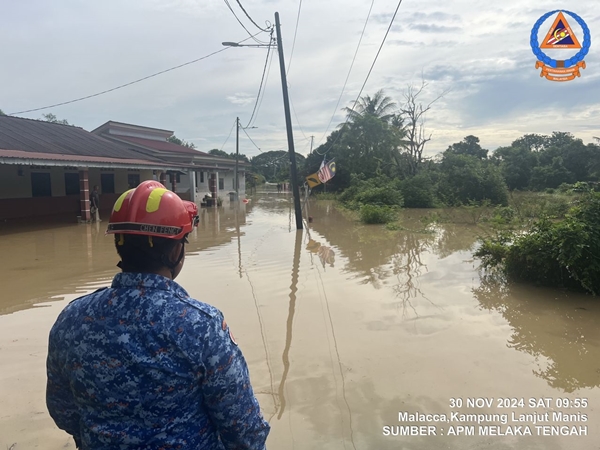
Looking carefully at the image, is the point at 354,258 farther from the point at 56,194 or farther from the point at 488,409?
the point at 56,194

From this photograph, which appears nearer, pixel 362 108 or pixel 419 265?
pixel 419 265

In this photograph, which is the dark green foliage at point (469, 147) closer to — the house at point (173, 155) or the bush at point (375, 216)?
the house at point (173, 155)

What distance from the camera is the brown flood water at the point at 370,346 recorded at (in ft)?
11.4

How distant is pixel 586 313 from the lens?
20.4 feet

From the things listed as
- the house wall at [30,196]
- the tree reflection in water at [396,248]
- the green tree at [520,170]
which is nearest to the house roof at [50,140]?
the house wall at [30,196]

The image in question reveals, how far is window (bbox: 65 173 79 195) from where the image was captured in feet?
67.3

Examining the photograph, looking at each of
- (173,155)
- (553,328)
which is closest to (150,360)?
(553,328)

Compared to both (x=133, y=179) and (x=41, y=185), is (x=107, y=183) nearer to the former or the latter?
(x=133, y=179)

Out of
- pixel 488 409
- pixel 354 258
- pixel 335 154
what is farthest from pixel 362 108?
pixel 488 409

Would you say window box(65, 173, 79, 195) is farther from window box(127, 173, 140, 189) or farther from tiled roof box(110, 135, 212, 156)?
tiled roof box(110, 135, 212, 156)

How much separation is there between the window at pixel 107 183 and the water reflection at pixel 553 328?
20766 mm

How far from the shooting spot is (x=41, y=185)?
62.4 feet

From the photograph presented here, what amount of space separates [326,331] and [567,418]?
2.78m

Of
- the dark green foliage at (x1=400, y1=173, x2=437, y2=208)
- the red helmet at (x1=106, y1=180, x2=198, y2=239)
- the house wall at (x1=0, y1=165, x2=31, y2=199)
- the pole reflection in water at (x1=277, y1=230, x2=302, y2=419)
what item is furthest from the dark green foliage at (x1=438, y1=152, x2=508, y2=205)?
the red helmet at (x1=106, y1=180, x2=198, y2=239)
